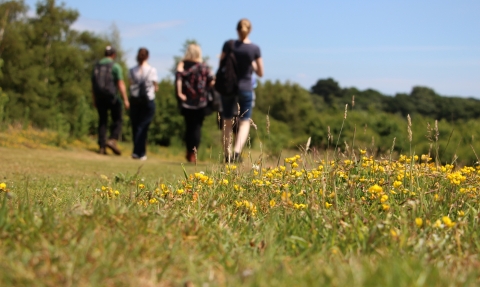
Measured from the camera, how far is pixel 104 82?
38.8 ft

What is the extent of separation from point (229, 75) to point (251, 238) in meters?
6.45

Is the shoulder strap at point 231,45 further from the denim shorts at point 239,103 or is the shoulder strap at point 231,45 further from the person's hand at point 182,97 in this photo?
the person's hand at point 182,97

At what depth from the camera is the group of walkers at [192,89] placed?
30.7 feet

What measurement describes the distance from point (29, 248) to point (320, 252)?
125cm

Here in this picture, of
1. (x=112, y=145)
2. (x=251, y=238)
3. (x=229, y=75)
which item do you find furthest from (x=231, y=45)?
(x=251, y=238)

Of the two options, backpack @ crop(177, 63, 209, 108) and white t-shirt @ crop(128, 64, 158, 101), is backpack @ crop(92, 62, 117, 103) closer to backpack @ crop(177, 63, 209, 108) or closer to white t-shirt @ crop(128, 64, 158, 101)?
white t-shirt @ crop(128, 64, 158, 101)

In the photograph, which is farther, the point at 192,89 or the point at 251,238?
the point at 192,89

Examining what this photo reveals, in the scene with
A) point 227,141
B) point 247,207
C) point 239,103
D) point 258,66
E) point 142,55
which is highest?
point 142,55

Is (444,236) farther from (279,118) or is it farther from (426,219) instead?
(279,118)

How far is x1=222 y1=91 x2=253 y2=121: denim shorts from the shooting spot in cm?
938

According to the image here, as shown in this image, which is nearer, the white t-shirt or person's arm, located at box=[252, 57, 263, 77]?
person's arm, located at box=[252, 57, 263, 77]

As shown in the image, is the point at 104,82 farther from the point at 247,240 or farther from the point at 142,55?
the point at 247,240

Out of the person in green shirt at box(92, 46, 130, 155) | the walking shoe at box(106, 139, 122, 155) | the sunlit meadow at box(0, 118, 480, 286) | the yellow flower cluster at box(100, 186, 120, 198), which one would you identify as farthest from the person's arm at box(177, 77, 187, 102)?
the sunlit meadow at box(0, 118, 480, 286)

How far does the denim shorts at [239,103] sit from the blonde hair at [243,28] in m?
0.89
